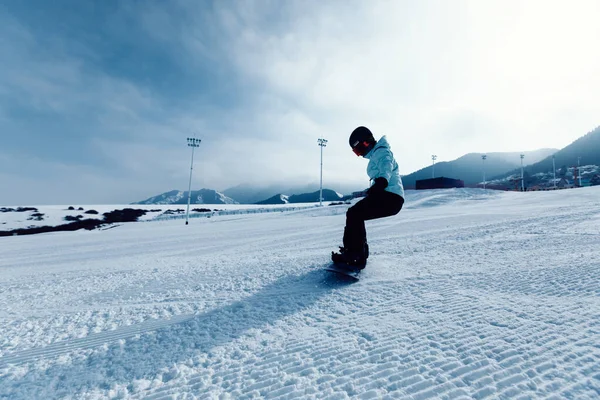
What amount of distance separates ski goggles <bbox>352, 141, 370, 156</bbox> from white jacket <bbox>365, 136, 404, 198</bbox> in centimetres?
6

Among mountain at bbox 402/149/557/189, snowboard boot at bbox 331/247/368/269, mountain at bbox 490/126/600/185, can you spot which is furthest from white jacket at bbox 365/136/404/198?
mountain at bbox 402/149/557/189

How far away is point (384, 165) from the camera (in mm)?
3570

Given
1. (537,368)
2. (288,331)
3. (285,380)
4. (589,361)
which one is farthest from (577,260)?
(285,380)

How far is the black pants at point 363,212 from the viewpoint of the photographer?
3684 mm

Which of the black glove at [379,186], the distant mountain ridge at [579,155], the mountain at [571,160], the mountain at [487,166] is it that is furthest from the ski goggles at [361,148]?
the mountain at [487,166]

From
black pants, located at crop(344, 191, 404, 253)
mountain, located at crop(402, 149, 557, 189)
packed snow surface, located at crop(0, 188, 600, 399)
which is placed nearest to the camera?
packed snow surface, located at crop(0, 188, 600, 399)

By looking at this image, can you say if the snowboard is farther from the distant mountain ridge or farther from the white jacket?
the distant mountain ridge

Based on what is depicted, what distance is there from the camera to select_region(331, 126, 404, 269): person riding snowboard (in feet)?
11.8

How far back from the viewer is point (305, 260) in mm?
4797

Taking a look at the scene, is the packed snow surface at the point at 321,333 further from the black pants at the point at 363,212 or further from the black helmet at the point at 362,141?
the black helmet at the point at 362,141

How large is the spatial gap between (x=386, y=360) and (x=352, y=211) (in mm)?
2190

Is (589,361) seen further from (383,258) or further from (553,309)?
(383,258)

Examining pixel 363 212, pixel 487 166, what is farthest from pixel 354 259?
pixel 487 166

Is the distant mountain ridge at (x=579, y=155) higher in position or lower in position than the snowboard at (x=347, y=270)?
higher
